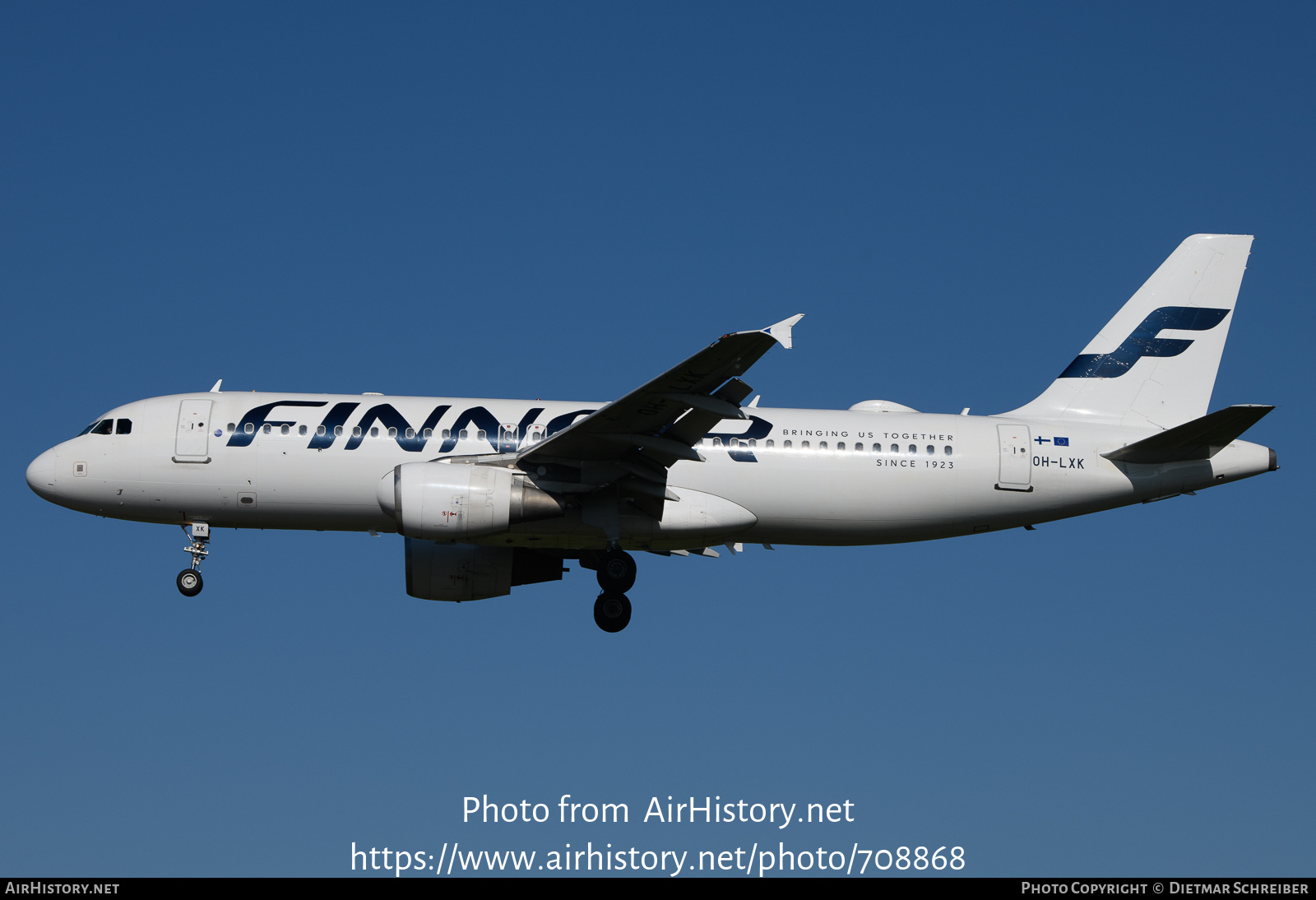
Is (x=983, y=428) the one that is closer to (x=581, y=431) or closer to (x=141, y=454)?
(x=581, y=431)

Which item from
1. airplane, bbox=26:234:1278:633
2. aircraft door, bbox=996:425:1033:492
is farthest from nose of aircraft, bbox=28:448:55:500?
aircraft door, bbox=996:425:1033:492

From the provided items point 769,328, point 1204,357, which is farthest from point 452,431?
point 1204,357

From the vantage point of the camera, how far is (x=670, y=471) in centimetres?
2678

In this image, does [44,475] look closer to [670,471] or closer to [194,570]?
[194,570]

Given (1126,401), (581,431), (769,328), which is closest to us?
(769,328)

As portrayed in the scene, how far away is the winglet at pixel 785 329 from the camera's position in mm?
20734

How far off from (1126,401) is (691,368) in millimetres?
12059

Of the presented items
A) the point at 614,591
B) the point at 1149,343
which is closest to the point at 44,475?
the point at 614,591

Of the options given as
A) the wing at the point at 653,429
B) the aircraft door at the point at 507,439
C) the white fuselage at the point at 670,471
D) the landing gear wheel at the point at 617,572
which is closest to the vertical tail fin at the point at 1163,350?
the white fuselage at the point at 670,471

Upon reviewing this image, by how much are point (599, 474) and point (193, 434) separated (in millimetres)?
8317

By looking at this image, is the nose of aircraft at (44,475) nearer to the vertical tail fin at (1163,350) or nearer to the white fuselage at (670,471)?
the white fuselage at (670,471)

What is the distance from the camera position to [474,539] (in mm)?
25438

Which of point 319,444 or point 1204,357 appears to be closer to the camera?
point 319,444

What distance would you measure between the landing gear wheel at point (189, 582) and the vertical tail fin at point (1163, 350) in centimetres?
1777
